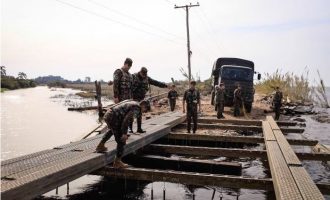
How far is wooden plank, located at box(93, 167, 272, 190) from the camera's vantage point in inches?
247

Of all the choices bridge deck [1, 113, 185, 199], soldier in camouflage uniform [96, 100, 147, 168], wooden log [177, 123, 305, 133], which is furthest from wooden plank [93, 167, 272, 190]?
wooden log [177, 123, 305, 133]

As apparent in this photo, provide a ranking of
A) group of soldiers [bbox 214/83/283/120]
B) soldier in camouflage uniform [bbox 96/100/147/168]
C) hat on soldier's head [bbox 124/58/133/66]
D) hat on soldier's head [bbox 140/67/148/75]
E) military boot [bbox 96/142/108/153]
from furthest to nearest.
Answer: group of soldiers [bbox 214/83/283/120] → hat on soldier's head [bbox 140/67/148/75] → hat on soldier's head [bbox 124/58/133/66] → military boot [bbox 96/142/108/153] → soldier in camouflage uniform [bbox 96/100/147/168]

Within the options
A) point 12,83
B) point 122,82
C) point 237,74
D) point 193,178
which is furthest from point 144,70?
point 12,83

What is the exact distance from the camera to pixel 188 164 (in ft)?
26.8

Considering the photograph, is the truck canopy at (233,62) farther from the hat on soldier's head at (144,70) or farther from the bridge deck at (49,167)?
the bridge deck at (49,167)

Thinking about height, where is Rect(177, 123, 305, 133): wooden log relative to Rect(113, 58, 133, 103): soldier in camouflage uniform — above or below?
below

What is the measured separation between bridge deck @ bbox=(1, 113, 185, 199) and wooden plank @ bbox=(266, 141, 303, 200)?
3.23 m

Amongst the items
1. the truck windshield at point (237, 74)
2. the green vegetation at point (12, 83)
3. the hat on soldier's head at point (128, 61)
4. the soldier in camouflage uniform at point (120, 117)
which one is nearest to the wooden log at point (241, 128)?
the hat on soldier's head at point (128, 61)

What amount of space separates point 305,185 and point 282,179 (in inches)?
16.1

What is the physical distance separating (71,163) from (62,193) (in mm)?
2589

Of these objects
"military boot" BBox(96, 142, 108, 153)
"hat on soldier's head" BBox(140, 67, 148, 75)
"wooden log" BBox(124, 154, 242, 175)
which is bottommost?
"wooden log" BBox(124, 154, 242, 175)

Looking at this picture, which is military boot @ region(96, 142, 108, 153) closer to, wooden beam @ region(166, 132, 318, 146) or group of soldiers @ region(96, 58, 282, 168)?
group of soldiers @ region(96, 58, 282, 168)

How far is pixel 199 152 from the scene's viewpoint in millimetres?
9391

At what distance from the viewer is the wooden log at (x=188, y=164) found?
784 centimetres
